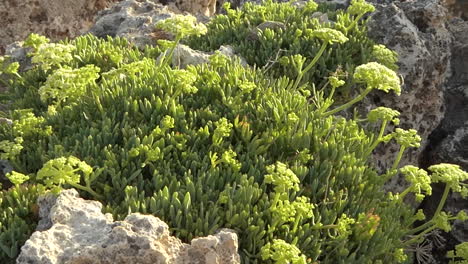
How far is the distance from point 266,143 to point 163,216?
144 centimetres

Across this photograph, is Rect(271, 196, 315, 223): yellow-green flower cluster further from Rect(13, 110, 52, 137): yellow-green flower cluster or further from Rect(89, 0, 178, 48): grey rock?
Rect(89, 0, 178, 48): grey rock

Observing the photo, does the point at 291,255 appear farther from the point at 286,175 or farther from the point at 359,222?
the point at 359,222

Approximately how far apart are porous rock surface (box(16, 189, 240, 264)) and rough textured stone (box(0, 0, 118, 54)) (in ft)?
21.1

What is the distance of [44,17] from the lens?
32.4 feet

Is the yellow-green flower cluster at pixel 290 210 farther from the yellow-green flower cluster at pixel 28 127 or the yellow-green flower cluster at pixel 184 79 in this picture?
the yellow-green flower cluster at pixel 28 127

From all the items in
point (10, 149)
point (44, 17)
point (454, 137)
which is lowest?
point (44, 17)

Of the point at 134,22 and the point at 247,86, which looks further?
the point at 134,22

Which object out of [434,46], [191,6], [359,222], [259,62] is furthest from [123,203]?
[191,6]

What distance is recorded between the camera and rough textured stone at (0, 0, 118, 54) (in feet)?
31.7

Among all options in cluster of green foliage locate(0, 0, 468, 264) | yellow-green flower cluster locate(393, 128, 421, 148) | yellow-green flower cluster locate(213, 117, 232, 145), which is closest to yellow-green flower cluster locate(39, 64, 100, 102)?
cluster of green foliage locate(0, 0, 468, 264)

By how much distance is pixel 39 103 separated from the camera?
654 cm

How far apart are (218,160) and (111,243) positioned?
141cm

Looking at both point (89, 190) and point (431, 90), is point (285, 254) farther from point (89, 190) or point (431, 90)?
point (431, 90)

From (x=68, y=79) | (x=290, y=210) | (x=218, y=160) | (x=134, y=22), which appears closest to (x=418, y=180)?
(x=290, y=210)
